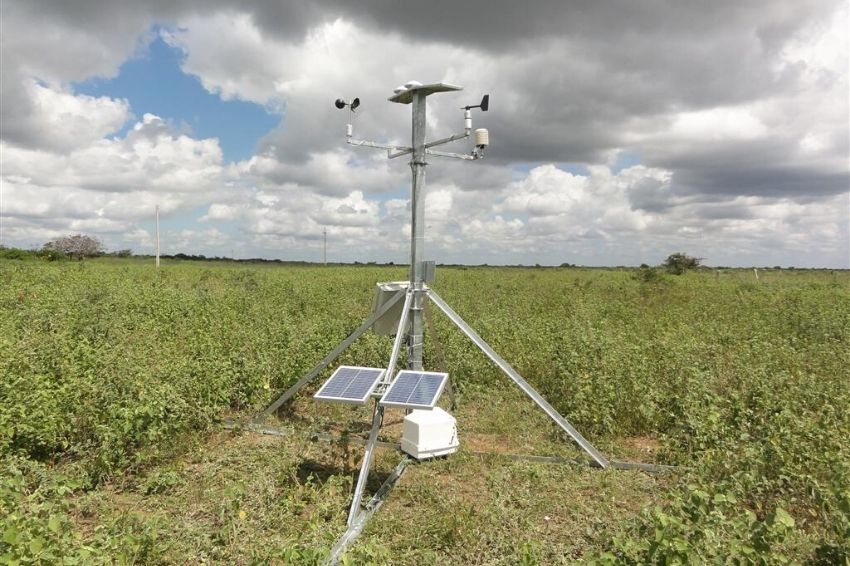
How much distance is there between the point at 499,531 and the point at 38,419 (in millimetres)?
4331

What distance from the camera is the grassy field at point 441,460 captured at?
3.43m

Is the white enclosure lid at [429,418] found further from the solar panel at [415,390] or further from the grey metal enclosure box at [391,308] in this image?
the grey metal enclosure box at [391,308]

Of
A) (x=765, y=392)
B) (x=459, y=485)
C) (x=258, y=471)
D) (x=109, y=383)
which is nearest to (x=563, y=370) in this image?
(x=765, y=392)

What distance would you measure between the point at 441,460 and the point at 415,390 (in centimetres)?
111

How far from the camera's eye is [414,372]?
4.88m

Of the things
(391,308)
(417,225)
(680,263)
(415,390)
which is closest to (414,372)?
(415,390)

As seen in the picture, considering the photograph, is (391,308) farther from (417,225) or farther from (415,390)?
(415,390)

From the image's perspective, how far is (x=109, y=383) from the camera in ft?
18.5

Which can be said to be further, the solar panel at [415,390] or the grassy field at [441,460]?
the solar panel at [415,390]

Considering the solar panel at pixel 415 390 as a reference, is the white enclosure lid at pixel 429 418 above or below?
below

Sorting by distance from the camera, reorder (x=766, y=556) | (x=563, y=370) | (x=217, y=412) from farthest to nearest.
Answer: (x=563, y=370) → (x=217, y=412) → (x=766, y=556)

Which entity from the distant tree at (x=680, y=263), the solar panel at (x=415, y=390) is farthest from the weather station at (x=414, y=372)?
the distant tree at (x=680, y=263)

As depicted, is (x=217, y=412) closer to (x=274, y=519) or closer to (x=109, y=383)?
(x=109, y=383)

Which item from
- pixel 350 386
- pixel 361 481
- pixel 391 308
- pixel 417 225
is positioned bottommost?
pixel 361 481
